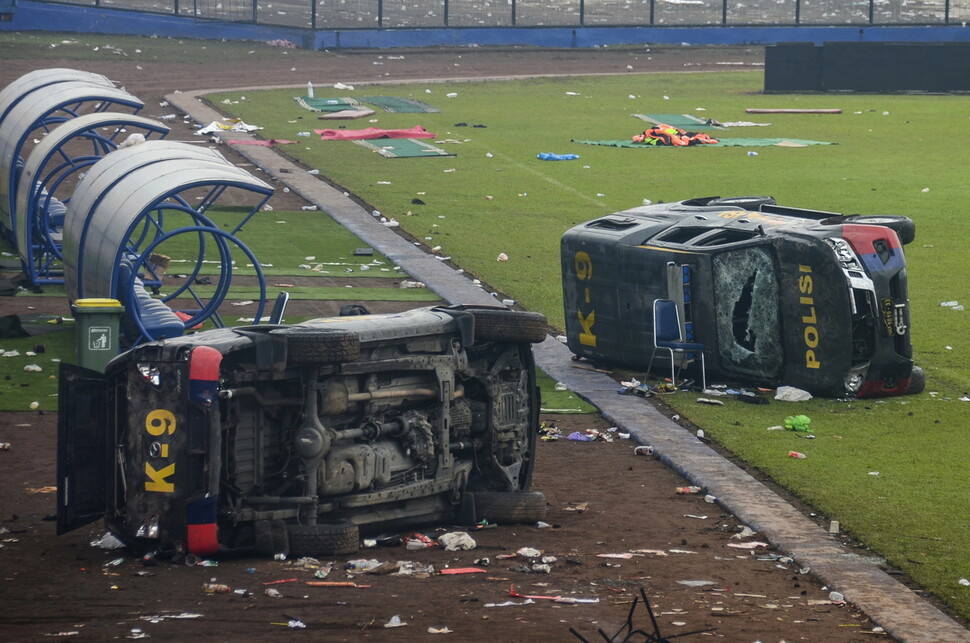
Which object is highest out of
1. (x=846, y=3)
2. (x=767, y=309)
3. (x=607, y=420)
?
(x=846, y=3)

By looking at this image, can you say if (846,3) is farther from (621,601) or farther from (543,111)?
(621,601)

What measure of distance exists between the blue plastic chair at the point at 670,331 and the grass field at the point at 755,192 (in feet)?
1.51

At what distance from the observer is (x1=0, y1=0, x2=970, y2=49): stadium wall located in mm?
54344

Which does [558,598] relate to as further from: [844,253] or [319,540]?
[844,253]

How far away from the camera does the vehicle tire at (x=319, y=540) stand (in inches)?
360

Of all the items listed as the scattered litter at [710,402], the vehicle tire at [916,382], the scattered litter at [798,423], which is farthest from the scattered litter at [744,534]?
the vehicle tire at [916,382]

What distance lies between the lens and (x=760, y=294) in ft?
45.0

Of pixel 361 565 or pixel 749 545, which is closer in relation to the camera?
pixel 361 565

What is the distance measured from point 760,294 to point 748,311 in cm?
24

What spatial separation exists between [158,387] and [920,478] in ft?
19.4

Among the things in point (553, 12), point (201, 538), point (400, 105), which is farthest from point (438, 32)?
point (201, 538)

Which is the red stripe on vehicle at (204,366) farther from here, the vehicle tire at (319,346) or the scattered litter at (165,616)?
the scattered litter at (165,616)

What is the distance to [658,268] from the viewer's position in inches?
559

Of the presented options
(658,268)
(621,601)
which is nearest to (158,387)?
(621,601)
